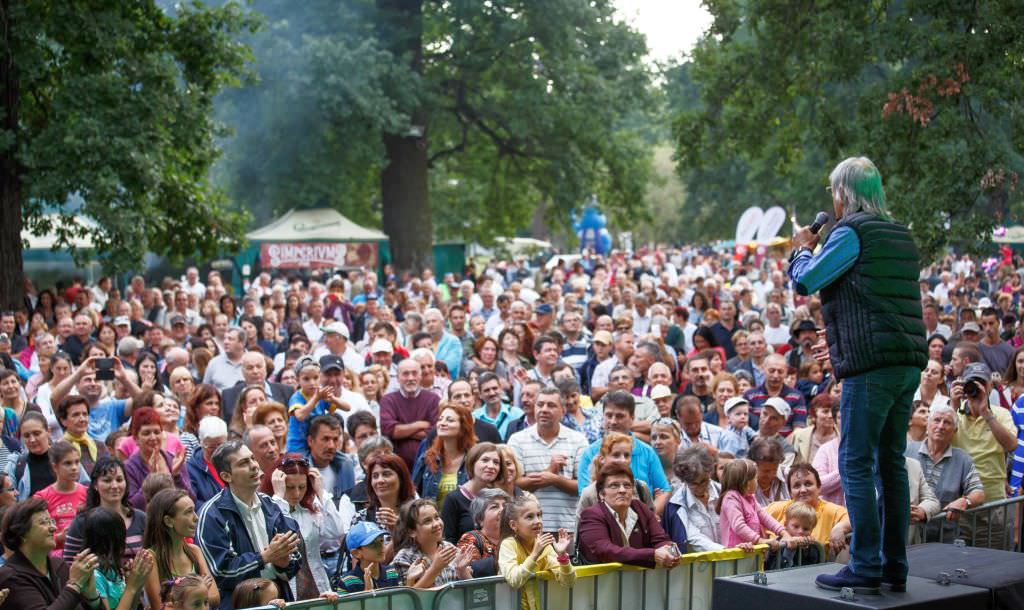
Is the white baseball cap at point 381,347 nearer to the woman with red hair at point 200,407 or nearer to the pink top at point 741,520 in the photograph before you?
the woman with red hair at point 200,407

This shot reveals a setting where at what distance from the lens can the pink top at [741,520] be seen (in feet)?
23.3

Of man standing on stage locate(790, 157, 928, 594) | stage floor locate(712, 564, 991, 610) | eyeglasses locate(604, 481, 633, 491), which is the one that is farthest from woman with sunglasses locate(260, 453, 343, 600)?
man standing on stage locate(790, 157, 928, 594)

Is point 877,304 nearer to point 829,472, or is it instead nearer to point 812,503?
point 812,503

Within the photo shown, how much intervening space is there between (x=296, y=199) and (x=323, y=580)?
23072 millimetres

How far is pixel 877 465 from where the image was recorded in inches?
200

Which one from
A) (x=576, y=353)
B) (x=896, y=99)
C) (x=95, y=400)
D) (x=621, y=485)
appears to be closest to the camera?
(x=621, y=485)

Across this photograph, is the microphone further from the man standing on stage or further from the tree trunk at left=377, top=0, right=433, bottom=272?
the tree trunk at left=377, top=0, right=433, bottom=272

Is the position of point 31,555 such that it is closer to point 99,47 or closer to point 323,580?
point 323,580

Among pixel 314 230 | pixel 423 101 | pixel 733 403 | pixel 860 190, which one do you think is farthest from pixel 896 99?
pixel 314 230

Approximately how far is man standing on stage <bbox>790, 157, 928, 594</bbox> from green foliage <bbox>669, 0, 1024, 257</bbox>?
8.67 metres

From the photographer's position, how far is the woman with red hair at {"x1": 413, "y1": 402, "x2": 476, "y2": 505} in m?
8.16

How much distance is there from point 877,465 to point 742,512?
222 cm

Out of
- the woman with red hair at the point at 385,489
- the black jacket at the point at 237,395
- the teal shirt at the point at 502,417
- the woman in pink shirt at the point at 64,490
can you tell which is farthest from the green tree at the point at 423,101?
the woman with red hair at the point at 385,489

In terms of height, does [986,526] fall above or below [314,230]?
below
